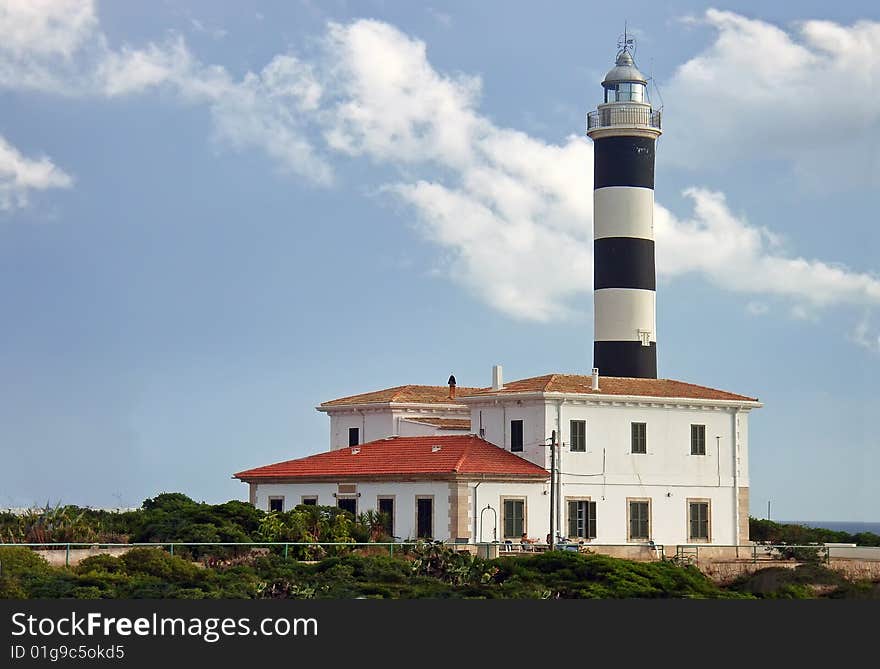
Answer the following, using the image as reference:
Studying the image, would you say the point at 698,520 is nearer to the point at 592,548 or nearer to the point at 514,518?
the point at 592,548

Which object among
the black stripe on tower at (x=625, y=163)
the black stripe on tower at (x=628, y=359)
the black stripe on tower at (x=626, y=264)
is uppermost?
the black stripe on tower at (x=625, y=163)

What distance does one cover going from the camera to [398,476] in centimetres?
4406

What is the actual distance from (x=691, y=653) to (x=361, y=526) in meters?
15.9

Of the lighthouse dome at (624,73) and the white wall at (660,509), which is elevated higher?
the lighthouse dome at (624,73)

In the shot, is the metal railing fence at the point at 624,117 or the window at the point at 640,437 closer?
the window at the point at 640,437

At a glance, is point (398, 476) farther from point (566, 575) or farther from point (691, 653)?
point (691, 653)

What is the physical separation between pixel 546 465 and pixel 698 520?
204 inches

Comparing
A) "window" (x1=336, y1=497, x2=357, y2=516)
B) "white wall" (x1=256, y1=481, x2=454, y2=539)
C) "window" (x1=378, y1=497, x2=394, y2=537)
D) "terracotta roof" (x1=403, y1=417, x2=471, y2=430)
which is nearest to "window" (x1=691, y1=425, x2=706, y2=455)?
"terracotta roof" (x1=403, y1=417, x2=471, y2=430)

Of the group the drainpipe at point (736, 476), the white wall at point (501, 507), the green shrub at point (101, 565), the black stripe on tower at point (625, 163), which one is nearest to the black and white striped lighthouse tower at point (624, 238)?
the black stripe on tower at point (625, 163)

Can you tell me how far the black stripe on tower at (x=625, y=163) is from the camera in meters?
53.5

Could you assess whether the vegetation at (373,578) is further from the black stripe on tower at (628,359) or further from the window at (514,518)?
the black stripe on tower at (628,359)

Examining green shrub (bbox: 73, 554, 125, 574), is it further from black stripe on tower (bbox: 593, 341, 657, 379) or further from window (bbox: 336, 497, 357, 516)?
black stripe on tower (bbox: 593, 341, 657, 379)

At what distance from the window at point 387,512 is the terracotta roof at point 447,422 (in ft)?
17.8

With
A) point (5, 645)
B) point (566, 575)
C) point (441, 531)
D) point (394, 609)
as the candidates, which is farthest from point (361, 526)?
point (5, 645)
